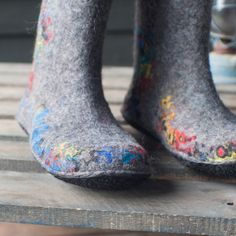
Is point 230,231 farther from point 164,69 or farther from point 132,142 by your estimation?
point 164,69

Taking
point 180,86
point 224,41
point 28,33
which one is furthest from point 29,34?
point 180,86

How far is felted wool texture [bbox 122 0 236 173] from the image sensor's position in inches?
23.4

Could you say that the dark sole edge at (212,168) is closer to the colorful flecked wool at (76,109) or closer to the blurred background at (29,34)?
the colorful flecked wool at (76,109)

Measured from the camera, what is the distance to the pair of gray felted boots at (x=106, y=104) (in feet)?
1.75

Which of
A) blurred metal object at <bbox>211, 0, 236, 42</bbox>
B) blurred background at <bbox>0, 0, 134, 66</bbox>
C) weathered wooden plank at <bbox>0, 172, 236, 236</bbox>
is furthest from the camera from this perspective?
blurred background at <bbox>0, 0, 134, 66</bbox>

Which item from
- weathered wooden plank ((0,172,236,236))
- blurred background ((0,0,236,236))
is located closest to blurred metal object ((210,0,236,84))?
blurred background ((0,0,236,236))

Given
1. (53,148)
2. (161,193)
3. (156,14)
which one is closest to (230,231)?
(161,193)

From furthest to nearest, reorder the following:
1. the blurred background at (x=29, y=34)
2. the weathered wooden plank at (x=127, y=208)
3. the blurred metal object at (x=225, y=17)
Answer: the blurred background at (x=29, y=34) → the blurred metal object at (x=225, y=17) → the weathered wooden plank at (x=127, y=208)

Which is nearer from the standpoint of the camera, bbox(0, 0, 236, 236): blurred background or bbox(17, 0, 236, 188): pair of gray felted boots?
bbox(17, 0, 236, 188): pair of gray felted boots

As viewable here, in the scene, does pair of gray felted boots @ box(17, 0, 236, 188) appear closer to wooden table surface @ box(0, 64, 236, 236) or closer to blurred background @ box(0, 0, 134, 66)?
wooden table surface @ box(0, 64, 236, 236)

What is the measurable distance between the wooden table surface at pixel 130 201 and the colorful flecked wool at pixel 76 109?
2 cm

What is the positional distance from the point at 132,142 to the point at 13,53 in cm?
127

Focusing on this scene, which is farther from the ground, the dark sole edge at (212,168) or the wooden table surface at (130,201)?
the dark sole edge at (212,168)

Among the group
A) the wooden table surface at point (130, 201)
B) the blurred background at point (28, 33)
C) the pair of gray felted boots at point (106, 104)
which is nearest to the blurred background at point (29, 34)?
the blurred background at point (28, 33)
